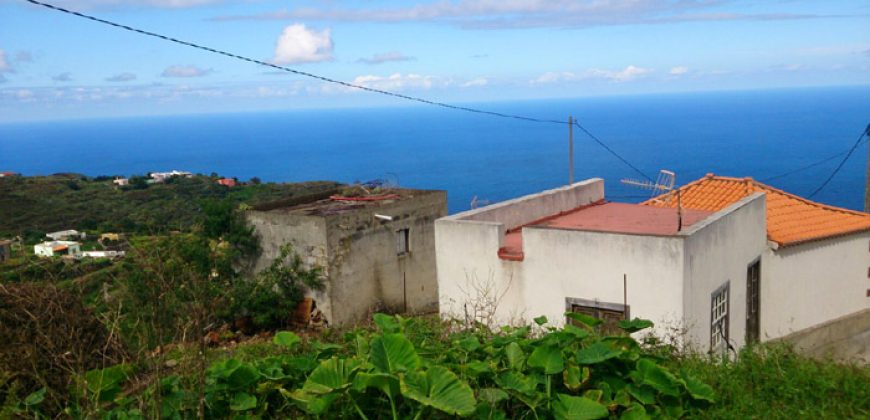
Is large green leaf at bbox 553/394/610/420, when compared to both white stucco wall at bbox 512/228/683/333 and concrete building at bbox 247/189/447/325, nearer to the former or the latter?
white stucco wall at bbox 512/228/683/333

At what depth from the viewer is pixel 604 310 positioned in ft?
31.1

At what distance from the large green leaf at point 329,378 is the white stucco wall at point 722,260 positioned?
15.7 ft

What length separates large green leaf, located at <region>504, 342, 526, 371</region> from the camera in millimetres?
5549

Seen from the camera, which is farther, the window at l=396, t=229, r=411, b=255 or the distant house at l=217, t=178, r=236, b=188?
the distant house at l=217, t=178, r=236, b=188

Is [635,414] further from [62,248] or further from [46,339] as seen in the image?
[62,248]

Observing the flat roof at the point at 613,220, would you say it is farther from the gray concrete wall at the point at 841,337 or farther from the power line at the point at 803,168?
the power line at the point at 803,168

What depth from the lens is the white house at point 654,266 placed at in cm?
907

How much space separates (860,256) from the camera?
1444cm

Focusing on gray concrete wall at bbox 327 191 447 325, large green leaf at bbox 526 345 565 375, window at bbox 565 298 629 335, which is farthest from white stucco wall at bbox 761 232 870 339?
gray concrete wall at bbox 327 191 447 325

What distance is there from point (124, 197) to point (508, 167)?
82.8 meters

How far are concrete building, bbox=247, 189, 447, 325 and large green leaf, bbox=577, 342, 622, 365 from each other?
11.3m

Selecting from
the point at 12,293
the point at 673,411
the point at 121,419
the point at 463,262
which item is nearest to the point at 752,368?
the point at 673,411

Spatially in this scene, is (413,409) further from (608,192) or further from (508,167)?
(508,167)

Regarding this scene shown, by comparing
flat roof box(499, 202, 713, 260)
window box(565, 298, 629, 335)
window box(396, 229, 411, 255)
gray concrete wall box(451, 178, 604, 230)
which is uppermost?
gray concrete wall box(451, 178, 604, 230)
